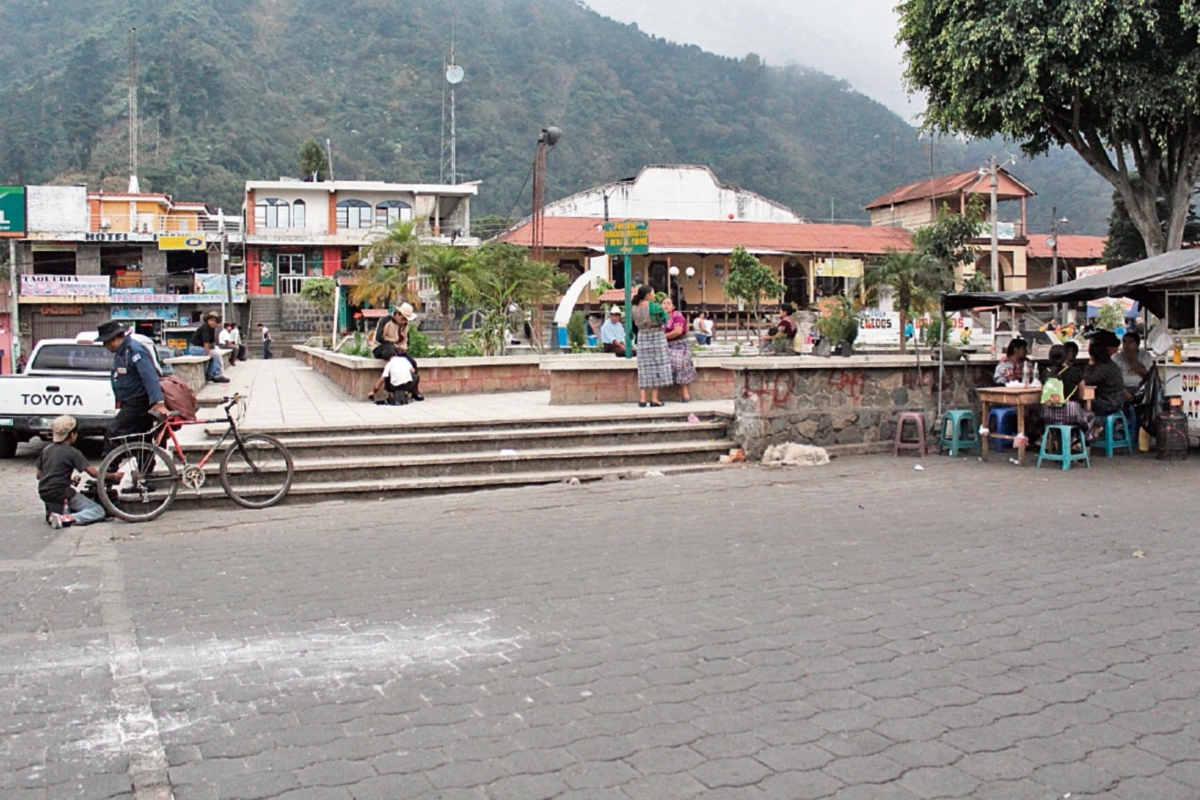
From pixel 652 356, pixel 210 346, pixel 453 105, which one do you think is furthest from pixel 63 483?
pixel 453 105

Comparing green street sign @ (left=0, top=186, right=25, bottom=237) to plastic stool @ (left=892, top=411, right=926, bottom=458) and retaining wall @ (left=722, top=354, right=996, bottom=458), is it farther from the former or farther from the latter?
plastic stool @ (left=892, top=411, right=926, bottom=458)

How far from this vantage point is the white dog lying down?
425 inches

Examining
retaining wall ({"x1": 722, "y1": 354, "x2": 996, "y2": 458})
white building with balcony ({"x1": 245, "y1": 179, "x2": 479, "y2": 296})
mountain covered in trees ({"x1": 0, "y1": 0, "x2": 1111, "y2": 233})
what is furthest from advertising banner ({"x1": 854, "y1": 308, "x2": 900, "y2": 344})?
mountain covered in trees ({"x1": 0, "y1": 0, "x2": 1111, "y2": 233})

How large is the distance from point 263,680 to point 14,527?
5302 millimetres

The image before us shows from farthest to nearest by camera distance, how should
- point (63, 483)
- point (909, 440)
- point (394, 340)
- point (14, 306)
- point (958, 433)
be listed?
point (14, 306)
point (394, 340)
point (909, 440)
point (958, 433)
point (63, 483)

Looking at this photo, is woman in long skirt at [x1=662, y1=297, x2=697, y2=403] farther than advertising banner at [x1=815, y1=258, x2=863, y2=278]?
No

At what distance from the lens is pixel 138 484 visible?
28.2 ft

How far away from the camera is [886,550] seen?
22.3 ft

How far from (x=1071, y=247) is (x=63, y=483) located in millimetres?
55023

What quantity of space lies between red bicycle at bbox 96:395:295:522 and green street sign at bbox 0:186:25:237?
3295 centimetres

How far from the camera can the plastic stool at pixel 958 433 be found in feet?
36.9

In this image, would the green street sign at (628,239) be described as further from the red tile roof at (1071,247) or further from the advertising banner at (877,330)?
the red tile roof at (1071,247)

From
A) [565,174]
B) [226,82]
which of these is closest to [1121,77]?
[565,174]

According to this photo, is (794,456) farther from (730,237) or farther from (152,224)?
(152,224)
